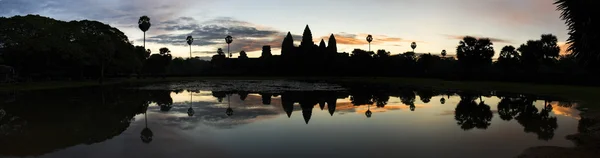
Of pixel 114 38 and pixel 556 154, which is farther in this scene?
pixel 114 38

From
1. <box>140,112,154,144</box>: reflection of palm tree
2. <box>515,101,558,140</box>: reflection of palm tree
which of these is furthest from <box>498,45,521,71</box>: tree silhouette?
<box>140,112,154,144</box>: reflection of palm tree

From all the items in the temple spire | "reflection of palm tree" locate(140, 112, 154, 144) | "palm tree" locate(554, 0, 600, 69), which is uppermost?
the temple spire

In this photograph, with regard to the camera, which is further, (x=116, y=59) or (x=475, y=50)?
(x=475, y=50)

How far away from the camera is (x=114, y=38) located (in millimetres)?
75062

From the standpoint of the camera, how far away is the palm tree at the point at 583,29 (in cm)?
1402

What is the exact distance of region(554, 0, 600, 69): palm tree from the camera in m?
14.0

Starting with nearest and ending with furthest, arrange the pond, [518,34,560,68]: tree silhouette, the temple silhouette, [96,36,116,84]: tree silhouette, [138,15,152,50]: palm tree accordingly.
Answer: the pond, [96,36,116,84]: tree silhouette, [518,34,560,68]: tree silhouette, [138,15,152,50]: palm tree, the temple silhouette

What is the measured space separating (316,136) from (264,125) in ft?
12.2

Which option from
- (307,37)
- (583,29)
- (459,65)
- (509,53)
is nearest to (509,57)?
(509,53)

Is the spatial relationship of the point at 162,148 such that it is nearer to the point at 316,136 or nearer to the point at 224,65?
the point at 316,136

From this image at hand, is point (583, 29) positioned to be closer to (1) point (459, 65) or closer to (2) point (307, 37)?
(1) point (459, 65)

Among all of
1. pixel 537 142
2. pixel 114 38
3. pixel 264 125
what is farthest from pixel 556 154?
pixel 114 38

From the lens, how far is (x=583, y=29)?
14562mm

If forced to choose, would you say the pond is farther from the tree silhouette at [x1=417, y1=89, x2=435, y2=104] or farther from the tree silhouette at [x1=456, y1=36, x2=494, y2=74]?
the tree silhouette at [x1=456, y1=36, x2=494, y2=74]
